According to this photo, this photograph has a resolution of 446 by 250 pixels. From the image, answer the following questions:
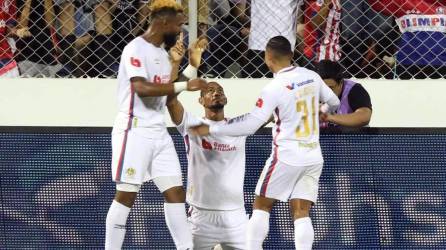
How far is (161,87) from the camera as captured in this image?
24.2 ft

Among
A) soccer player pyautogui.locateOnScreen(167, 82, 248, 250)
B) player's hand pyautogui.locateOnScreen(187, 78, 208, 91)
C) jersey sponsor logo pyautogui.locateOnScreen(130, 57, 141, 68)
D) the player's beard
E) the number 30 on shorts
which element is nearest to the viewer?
player's hand pyautogui.locateOnScreen(187, 78, 208, 91)

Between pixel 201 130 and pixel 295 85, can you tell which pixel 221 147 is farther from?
pixel 295 85

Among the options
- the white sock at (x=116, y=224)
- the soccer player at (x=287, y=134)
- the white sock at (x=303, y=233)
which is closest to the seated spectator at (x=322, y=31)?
the soccer player at (x=287, y=134)

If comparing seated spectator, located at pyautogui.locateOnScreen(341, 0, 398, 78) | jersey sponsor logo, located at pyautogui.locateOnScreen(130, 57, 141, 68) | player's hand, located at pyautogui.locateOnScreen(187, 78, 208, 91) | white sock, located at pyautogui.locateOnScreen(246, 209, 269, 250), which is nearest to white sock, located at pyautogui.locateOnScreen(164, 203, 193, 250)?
white sock, located at pyautogui.locateOnScreen(246, 209, 269, 250)

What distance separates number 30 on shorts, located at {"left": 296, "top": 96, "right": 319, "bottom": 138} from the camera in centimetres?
768

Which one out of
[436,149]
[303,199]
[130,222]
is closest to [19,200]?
[130,222]

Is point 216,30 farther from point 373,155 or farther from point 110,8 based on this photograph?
point 373,155

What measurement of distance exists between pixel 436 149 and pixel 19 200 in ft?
9.60

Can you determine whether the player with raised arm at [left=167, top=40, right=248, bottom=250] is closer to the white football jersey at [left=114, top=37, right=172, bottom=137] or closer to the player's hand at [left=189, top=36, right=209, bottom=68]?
the player's hand at [left=189, top=36, right=209, bottom=68]

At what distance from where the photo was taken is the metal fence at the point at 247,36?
30.1 feet

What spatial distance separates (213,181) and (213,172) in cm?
6

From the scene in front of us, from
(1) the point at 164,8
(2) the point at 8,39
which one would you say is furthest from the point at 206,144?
(2) the point at 8,39

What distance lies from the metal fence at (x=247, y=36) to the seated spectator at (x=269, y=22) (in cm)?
1

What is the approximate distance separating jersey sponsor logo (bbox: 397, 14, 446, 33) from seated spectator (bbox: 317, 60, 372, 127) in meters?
0.98
